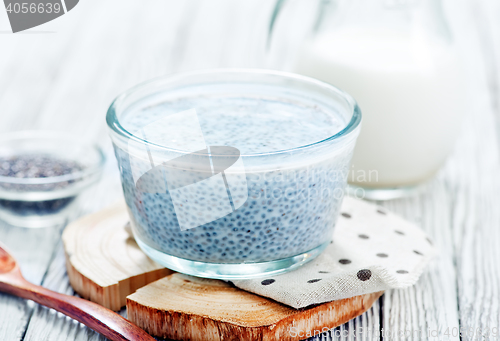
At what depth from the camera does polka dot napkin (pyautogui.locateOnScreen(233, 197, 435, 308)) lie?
0.81 m

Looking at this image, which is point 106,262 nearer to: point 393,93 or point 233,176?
point 233,176

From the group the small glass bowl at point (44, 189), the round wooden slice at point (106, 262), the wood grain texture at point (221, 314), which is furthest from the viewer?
the small glass bowl at point (44, 189)

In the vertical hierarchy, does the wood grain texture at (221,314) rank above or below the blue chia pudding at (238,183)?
below

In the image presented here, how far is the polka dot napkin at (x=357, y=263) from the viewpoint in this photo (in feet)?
2.64

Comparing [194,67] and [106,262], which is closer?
[106,262]

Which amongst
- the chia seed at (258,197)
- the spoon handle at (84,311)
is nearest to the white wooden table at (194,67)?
the spoon handle at (84,311)

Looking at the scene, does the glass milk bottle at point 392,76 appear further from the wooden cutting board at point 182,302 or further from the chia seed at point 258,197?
the wooden cutting board at point 182,302

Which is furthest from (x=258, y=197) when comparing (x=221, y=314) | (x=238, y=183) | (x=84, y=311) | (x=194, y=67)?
(x=194, y=67)

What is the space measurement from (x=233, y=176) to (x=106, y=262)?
0.94 ft

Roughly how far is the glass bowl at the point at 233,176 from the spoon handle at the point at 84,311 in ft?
0.41

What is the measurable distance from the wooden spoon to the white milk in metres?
0.58

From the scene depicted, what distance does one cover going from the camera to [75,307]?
0.82m

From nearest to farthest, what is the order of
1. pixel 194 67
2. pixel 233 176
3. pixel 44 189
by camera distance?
pixel 233 176 → pixel 44 189 → pixel 194 67

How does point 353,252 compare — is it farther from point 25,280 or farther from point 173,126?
point 25,280
